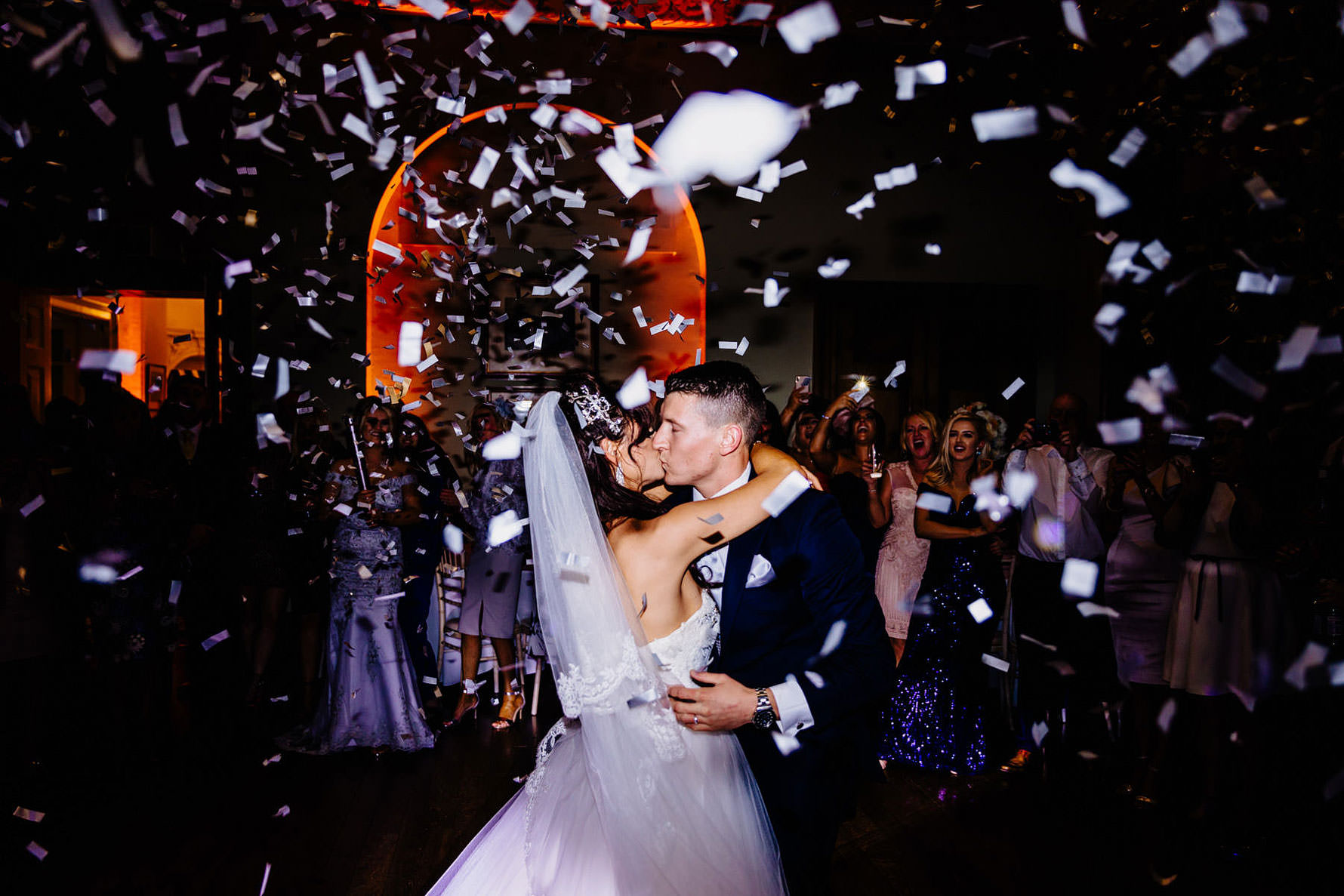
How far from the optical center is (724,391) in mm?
1869

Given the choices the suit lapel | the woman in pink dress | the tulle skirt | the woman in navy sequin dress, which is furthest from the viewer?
the woman in pink dress

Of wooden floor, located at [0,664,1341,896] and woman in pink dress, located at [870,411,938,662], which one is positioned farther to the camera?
woman in pink dress, located at [870,411,938,662]

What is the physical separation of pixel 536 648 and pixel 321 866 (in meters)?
1.73

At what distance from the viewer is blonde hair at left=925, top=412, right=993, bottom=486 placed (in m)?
3.96

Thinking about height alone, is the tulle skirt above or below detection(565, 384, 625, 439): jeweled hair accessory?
below

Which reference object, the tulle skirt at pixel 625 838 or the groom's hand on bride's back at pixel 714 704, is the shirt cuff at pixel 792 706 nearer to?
the groom's hand on bride's back at pixel 714 704

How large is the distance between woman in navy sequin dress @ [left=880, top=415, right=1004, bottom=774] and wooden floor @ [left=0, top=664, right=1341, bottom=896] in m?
0.13

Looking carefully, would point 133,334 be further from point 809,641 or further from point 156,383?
point 809,641

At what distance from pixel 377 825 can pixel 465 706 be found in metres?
1.25

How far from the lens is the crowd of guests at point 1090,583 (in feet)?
10.7

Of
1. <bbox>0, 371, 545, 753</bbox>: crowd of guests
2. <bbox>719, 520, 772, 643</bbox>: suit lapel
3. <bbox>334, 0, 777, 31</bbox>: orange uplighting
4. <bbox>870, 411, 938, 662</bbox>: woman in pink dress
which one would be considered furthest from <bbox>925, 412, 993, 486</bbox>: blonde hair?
<bbox>334, 0, 777, 31</bbox>: orange uplighting

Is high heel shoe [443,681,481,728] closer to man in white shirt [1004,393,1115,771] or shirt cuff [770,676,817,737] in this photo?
man in white shirt [1004,393,1115,771]

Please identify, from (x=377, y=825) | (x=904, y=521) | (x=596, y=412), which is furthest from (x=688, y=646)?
(x=904, y=521)

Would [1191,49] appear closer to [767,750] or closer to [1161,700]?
[1161,700]
